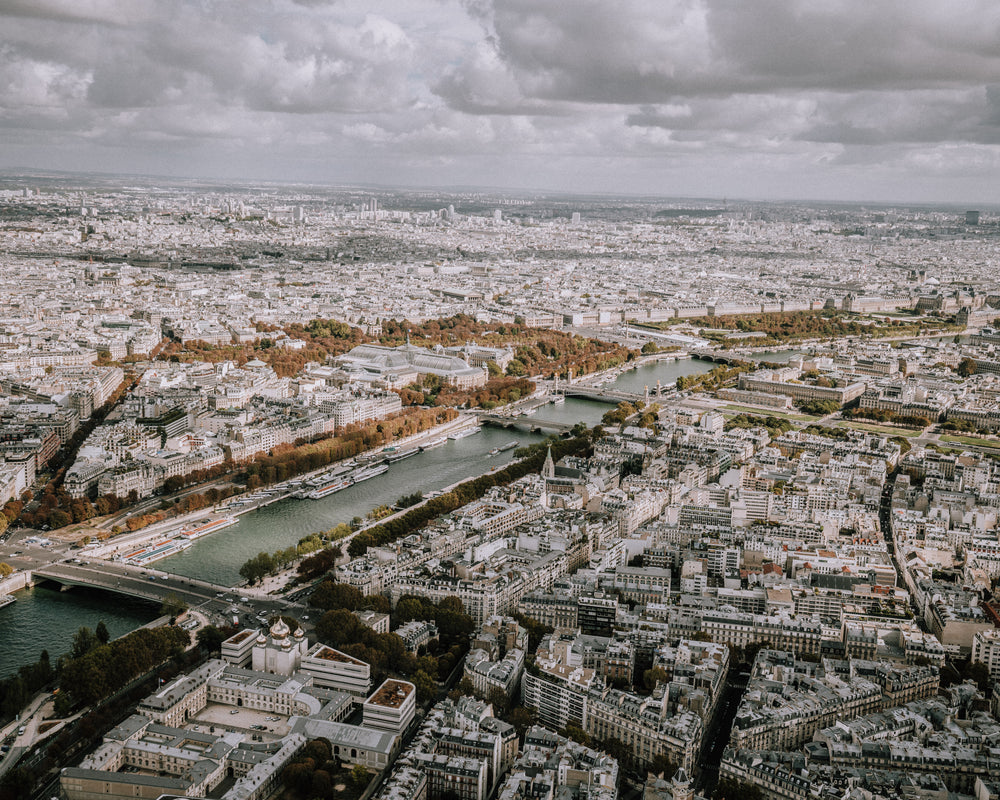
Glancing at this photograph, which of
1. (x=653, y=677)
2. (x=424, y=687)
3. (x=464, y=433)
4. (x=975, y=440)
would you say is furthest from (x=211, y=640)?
(x=975, y=440)

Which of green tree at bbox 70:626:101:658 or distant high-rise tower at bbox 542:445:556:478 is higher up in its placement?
distant high-rise tower at bbox 542:445:556:478

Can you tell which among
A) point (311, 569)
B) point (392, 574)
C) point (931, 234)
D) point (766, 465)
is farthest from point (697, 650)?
point (931, 234)

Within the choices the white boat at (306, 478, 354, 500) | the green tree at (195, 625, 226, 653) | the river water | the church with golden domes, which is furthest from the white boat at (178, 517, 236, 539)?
the church with golden domes

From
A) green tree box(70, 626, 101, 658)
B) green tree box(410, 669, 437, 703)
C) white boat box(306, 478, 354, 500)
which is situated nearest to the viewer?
green tree box(410, 669, 437, 703)

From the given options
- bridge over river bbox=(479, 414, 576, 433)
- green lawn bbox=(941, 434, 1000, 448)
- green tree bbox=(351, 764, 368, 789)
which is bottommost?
green tree bbox=(351, 764, 368, 789)

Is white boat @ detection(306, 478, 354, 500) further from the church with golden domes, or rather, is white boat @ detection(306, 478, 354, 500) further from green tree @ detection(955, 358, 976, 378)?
green tree @ detection(955, 358, 976, 378)

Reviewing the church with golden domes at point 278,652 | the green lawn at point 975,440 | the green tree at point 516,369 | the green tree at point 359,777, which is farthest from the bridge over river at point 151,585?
the green tree at point 516,369

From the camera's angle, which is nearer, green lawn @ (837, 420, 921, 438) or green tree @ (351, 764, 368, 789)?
green tree @ (351, 764, 368, 789)

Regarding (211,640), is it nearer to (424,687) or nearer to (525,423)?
(424,687)
